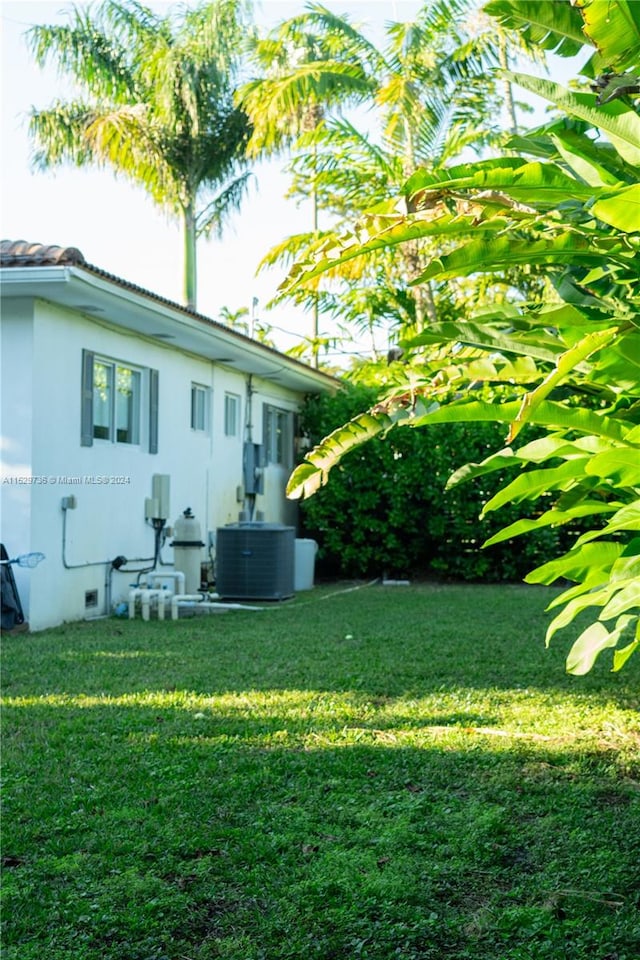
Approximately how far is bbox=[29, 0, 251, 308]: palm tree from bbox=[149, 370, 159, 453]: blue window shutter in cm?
1299

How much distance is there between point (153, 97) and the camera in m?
23.4

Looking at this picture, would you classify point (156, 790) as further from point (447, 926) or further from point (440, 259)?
point (440, 259)

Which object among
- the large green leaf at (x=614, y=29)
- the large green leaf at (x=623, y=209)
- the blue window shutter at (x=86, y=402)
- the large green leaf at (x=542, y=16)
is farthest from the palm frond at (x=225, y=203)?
the large green leaf at (x=623, y=209)

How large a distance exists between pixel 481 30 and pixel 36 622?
47.8ft

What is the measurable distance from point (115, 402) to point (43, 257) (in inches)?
Answer: 106

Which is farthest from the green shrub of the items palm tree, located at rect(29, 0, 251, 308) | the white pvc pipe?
palm tree, located at rect(29, 0, 251, 308)

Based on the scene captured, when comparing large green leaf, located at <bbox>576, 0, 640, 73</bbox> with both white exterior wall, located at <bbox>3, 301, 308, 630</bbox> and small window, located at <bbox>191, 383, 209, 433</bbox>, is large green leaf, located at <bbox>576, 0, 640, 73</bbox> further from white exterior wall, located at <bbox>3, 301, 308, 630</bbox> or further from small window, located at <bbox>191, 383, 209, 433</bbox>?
small window, located at <bbox>191, 383, 209, 433</bbox>

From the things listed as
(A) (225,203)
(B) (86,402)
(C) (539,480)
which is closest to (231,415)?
(B) (86,402)

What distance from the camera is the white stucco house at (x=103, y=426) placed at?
9.54m

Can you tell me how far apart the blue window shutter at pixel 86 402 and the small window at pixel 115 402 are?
0.62 feet

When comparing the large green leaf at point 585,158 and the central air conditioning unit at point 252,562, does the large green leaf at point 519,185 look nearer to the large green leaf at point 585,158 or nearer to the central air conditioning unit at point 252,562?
the large green leaf at point 585,158

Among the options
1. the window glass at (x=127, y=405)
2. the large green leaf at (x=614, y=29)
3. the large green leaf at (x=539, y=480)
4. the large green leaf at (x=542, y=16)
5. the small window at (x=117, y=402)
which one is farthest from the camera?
the window glass at (x=127, y=405)

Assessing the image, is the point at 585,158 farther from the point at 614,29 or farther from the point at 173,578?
the point at 173,578

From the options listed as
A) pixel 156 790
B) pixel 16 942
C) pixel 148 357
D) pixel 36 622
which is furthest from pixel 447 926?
pixel 148 357
